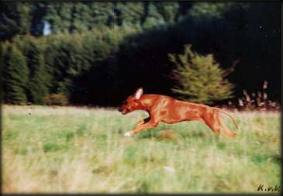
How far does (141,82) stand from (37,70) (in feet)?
5.81

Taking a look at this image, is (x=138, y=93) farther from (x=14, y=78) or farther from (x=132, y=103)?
(x=14, y=78)

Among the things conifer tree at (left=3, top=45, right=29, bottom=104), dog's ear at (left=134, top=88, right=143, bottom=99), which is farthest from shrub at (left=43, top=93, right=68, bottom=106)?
dog's ear at (left=134, top=88, right=143, bottom=99)

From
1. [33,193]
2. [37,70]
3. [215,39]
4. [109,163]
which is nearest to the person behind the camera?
[33,193]

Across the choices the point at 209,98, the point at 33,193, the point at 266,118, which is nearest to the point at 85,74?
the point at 209,98

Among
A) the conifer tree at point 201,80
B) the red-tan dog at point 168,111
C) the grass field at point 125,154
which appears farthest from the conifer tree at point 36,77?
the conifer tree at point 201,80

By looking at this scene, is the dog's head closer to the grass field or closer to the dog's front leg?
the grass field

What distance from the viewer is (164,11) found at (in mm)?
7398

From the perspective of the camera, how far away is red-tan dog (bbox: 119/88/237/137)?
6.54 metres

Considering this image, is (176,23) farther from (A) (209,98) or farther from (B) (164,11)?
(A) (209,98)

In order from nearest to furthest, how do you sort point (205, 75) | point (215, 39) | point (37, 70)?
point (205, 75), point (37, 70), point (215, 39)

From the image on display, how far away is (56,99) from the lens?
675 centimetres

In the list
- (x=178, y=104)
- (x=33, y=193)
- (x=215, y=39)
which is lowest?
(x=33, y=193)

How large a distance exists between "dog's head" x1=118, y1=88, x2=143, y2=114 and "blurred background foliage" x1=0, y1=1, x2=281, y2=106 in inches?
7.9

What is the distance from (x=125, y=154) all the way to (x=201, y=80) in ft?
5.20
